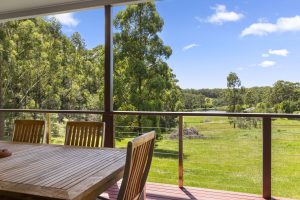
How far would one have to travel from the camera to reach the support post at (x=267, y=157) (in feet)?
10.5

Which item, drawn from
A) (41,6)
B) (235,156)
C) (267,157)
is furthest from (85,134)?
(235,156)

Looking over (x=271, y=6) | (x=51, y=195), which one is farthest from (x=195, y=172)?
(x=271, y=6)

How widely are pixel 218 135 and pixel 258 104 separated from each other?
5.91ft

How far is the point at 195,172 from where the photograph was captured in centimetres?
606

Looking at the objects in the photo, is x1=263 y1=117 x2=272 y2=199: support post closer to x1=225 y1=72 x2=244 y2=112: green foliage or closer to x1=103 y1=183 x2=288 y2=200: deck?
x1=103 y1=183 x2=288 y2=200: deck

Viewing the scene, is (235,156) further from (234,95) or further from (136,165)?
(136,165)

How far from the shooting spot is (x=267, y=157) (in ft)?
10.6

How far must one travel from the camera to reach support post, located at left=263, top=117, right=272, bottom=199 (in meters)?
3.20

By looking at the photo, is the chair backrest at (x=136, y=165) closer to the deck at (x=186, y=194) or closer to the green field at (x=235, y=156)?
the deck at (x=186, y=194)

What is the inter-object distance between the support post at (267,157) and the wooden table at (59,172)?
5.88ft

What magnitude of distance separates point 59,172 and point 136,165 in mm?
485

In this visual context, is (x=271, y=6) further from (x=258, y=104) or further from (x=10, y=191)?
(x=10, y=191)

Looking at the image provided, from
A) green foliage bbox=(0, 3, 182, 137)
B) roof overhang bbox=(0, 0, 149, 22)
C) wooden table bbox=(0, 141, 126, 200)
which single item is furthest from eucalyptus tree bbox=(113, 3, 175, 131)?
wooden table bbox=(0, 141, 126, 200)

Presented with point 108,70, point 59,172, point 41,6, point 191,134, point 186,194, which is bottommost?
point 186,194
